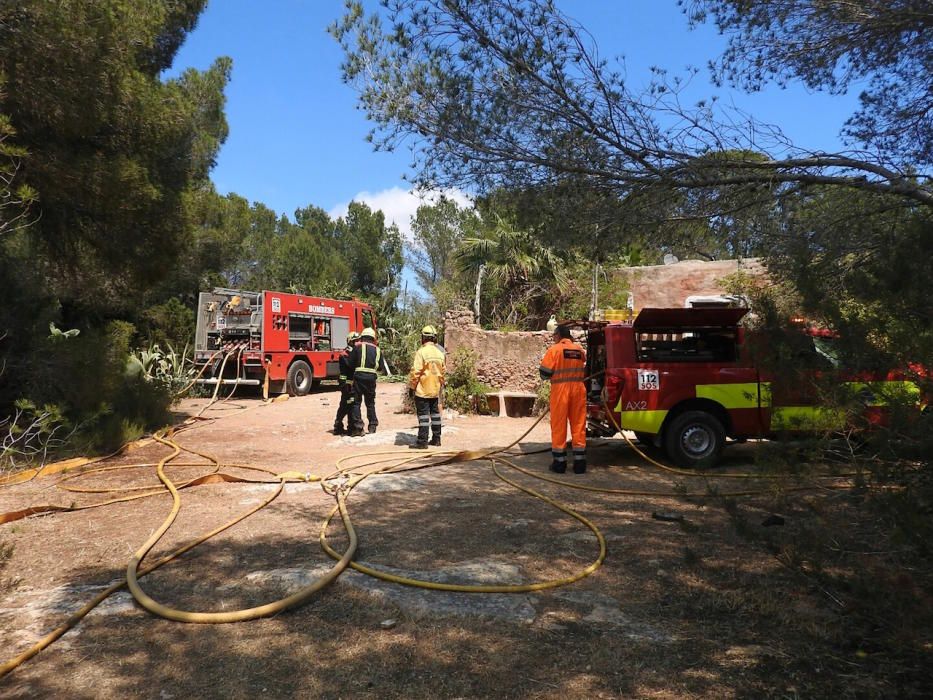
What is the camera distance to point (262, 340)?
14969mm

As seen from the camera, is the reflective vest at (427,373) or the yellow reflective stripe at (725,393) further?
the reflective vest at (427,373)

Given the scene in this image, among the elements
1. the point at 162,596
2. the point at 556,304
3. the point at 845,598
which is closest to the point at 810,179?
the point at 845,598

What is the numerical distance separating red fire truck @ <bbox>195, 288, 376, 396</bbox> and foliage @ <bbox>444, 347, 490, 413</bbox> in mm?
4754

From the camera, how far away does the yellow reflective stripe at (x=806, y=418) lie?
111 inches

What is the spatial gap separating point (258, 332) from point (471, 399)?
5.70 m

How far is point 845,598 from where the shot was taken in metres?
2.50

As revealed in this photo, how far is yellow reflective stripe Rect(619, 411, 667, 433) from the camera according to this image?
7109 millimetres

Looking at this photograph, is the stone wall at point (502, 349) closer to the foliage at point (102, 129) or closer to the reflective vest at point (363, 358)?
the reflective vest at point (363, 358)

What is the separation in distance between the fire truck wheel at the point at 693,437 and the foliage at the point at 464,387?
5955mm

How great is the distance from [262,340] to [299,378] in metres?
1.68

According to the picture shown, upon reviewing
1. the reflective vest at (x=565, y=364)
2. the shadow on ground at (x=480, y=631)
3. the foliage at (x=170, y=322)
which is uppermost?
the foliage at (x=170, y=322)

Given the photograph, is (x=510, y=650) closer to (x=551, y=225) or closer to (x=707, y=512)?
(x=707, y=512)

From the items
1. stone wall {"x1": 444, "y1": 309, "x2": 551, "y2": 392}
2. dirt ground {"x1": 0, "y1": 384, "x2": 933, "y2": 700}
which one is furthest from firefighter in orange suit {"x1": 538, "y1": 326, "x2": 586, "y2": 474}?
stone wall {"x1": 444, "y1": 309, "x2": 551, "y2": 392}

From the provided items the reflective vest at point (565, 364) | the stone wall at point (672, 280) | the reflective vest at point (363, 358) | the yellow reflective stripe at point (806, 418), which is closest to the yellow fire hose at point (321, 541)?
the yellow reflective stripe at point (806, 418)
